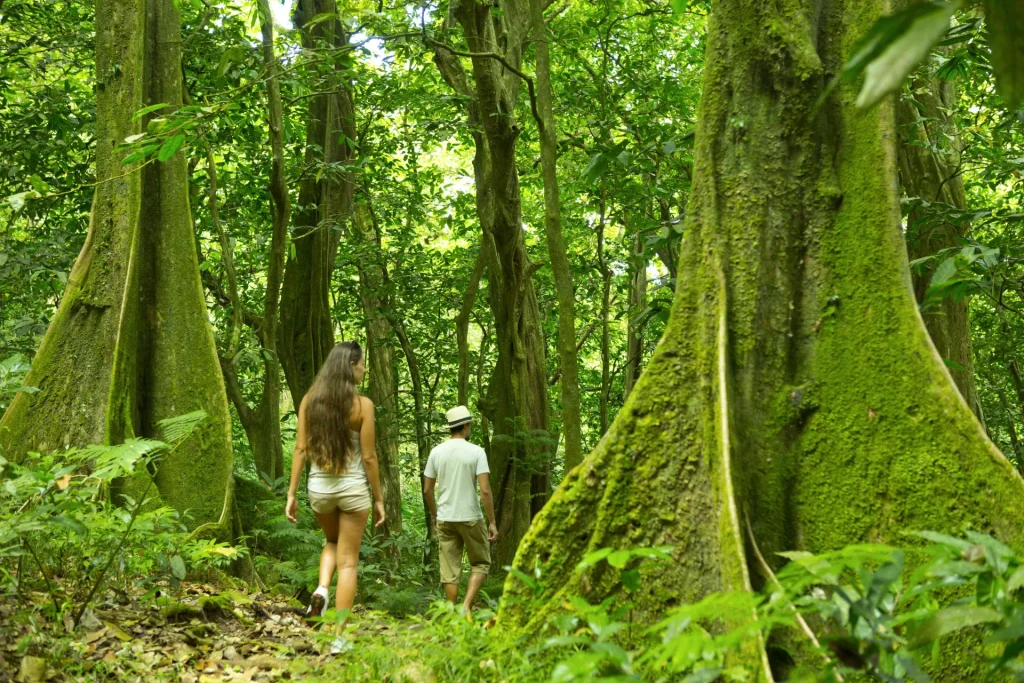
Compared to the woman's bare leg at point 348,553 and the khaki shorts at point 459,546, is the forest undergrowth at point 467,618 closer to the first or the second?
the woman's bare leg at point 348,553

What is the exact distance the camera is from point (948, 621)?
1572 mm

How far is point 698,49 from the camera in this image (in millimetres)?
13773

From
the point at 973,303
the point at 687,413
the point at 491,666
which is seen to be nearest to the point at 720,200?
the point at 687,413

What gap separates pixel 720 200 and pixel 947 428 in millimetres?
1405

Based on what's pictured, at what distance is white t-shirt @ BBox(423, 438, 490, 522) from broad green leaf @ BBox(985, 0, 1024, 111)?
21.5ft

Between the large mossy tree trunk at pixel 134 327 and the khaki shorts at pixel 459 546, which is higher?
the large mossy tree trunk at pixel 134 327

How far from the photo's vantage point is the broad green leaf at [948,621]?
5.12 feet

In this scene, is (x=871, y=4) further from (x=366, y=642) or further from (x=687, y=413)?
(x=366, y=642)

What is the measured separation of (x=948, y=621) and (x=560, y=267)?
5255 millimetres

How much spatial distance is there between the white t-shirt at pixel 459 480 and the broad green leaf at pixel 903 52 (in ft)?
22.2

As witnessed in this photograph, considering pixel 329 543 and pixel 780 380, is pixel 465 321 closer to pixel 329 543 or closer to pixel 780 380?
pixel 329 543

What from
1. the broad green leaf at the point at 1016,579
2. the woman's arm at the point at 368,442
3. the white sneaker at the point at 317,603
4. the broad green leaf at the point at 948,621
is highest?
the woman's arm at the point at 368,442

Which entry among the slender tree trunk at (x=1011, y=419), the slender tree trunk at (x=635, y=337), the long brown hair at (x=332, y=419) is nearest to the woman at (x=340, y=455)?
the long brown hair at (x=332, y=419)

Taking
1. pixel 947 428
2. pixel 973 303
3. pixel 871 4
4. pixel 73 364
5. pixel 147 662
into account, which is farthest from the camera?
pixel 973 303
